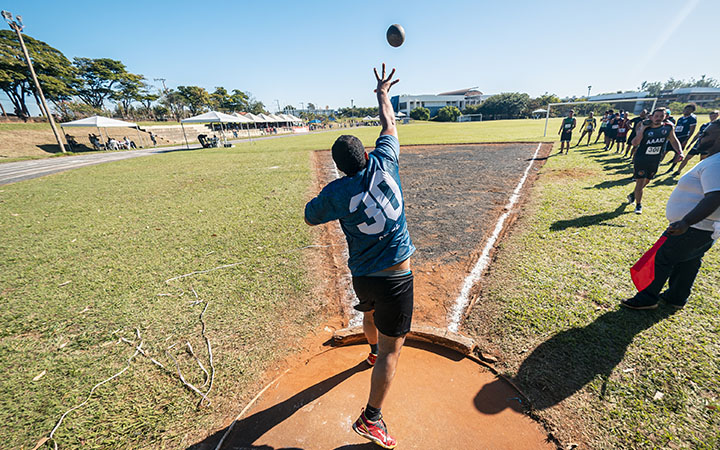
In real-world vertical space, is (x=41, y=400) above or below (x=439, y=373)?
above

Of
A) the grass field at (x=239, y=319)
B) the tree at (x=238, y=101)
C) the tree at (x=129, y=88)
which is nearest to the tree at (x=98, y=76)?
the tree at (x=129, y=88)

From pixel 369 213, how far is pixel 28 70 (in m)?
48.5

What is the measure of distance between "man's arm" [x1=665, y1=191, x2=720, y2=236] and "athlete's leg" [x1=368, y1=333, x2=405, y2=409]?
117 inches

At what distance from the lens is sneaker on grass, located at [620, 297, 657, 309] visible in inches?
129

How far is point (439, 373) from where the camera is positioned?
2801mm

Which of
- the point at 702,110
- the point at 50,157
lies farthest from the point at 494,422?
the point at 702,110

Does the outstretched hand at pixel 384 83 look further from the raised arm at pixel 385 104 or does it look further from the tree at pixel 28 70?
the tree at pixel 28 70

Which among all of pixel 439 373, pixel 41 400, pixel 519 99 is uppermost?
pixel 519 99

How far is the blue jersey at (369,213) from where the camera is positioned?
6.68ft

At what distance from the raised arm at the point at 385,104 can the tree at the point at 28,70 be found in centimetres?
4422

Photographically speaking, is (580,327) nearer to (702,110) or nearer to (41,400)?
(41,400)

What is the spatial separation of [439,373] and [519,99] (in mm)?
84086

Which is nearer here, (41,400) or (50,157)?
(41,400)

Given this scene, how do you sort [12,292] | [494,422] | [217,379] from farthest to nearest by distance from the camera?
[12,292] < [217,379] < [494,422]
